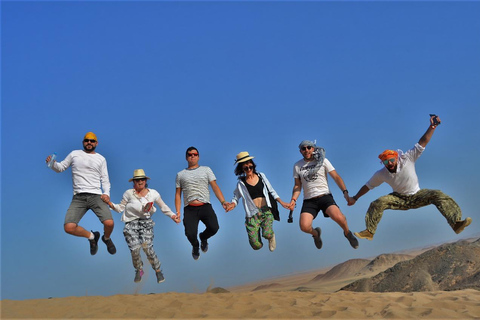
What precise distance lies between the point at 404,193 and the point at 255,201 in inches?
121

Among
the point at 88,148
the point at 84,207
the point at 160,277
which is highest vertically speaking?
the point at 88,148

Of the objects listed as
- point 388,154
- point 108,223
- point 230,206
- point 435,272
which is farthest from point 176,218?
point 435,272

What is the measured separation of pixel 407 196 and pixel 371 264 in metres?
11.4

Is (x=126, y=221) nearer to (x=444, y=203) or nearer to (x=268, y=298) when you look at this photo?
(x=268, y=298)

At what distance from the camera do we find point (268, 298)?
10.6 m

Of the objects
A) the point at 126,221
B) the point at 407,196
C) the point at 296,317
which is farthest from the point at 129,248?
the point at 407,196

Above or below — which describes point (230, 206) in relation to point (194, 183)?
below

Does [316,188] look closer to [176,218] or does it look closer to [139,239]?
[176,218]

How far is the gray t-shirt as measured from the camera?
11172 mm

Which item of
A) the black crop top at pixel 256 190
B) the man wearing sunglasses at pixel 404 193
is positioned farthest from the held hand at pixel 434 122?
the black crop top at pixel 256 190

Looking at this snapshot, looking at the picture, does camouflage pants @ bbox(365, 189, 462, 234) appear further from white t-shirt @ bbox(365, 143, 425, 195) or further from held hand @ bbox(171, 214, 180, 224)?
held hand @ bbox(171, 214, 180, 224)

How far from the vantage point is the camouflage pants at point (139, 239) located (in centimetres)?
1111

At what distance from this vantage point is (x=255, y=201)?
11133mm

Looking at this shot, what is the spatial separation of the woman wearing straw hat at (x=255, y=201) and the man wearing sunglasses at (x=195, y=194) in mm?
485
